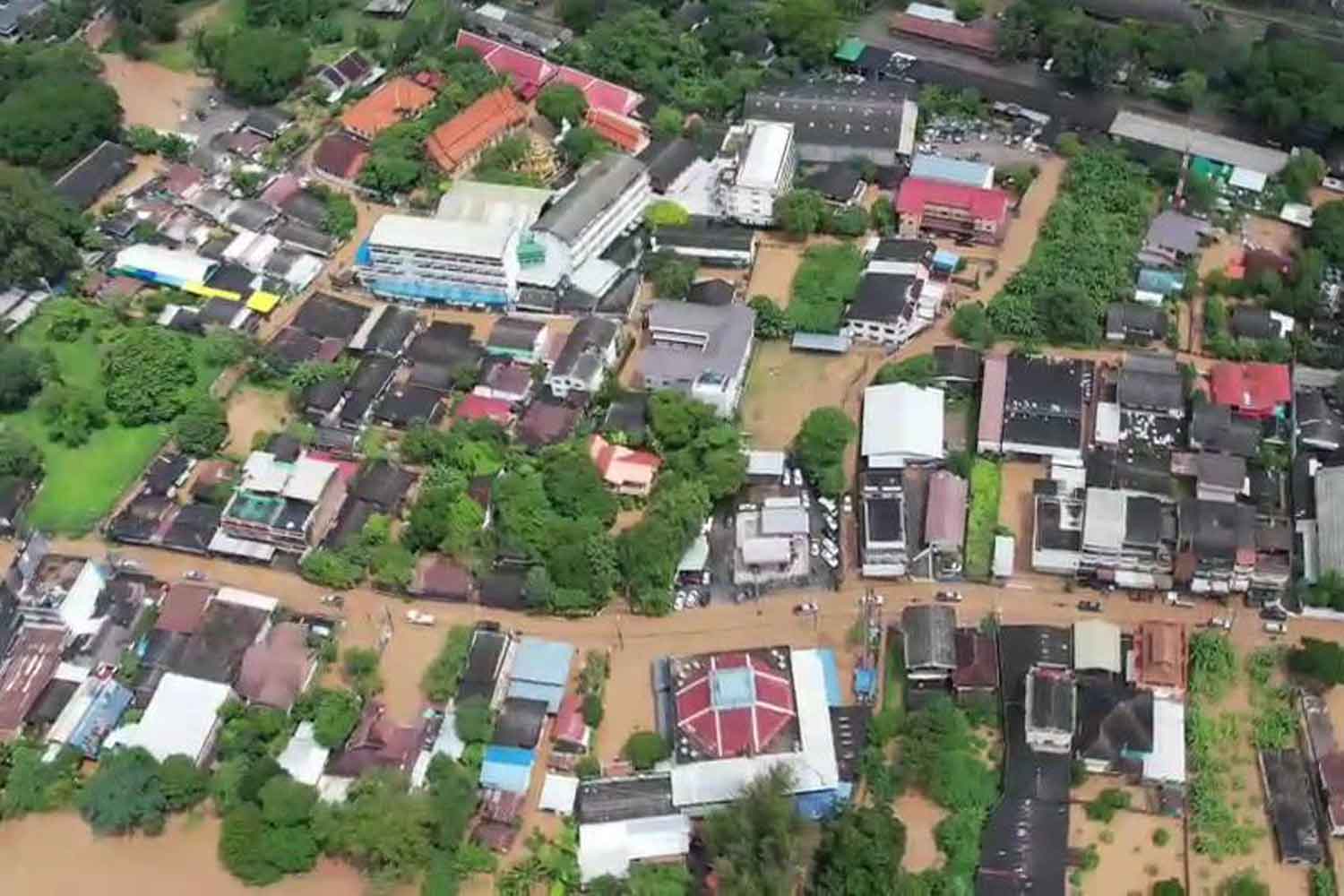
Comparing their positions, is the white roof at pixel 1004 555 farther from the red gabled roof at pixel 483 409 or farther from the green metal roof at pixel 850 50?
the green metal roof at pixel 850 50

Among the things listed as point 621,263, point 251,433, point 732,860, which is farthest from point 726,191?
point 732,860

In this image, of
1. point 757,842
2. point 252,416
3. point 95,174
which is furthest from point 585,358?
point 95,174

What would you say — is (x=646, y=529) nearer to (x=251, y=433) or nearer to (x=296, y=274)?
(x=251, y=433)

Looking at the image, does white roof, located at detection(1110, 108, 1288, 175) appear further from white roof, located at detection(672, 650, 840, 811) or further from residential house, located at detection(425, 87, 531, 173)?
white roof, located at detection(672, 650, 840, 811)

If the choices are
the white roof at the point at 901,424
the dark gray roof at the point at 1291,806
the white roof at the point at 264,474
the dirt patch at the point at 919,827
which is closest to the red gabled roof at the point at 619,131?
the white roof at the point at 901,424

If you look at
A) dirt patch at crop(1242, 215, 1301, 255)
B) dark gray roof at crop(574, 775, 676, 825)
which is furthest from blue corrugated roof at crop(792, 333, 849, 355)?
dark gray roof at crop(574, 775, 676, 825)

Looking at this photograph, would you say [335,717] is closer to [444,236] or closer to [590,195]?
[444,236]
